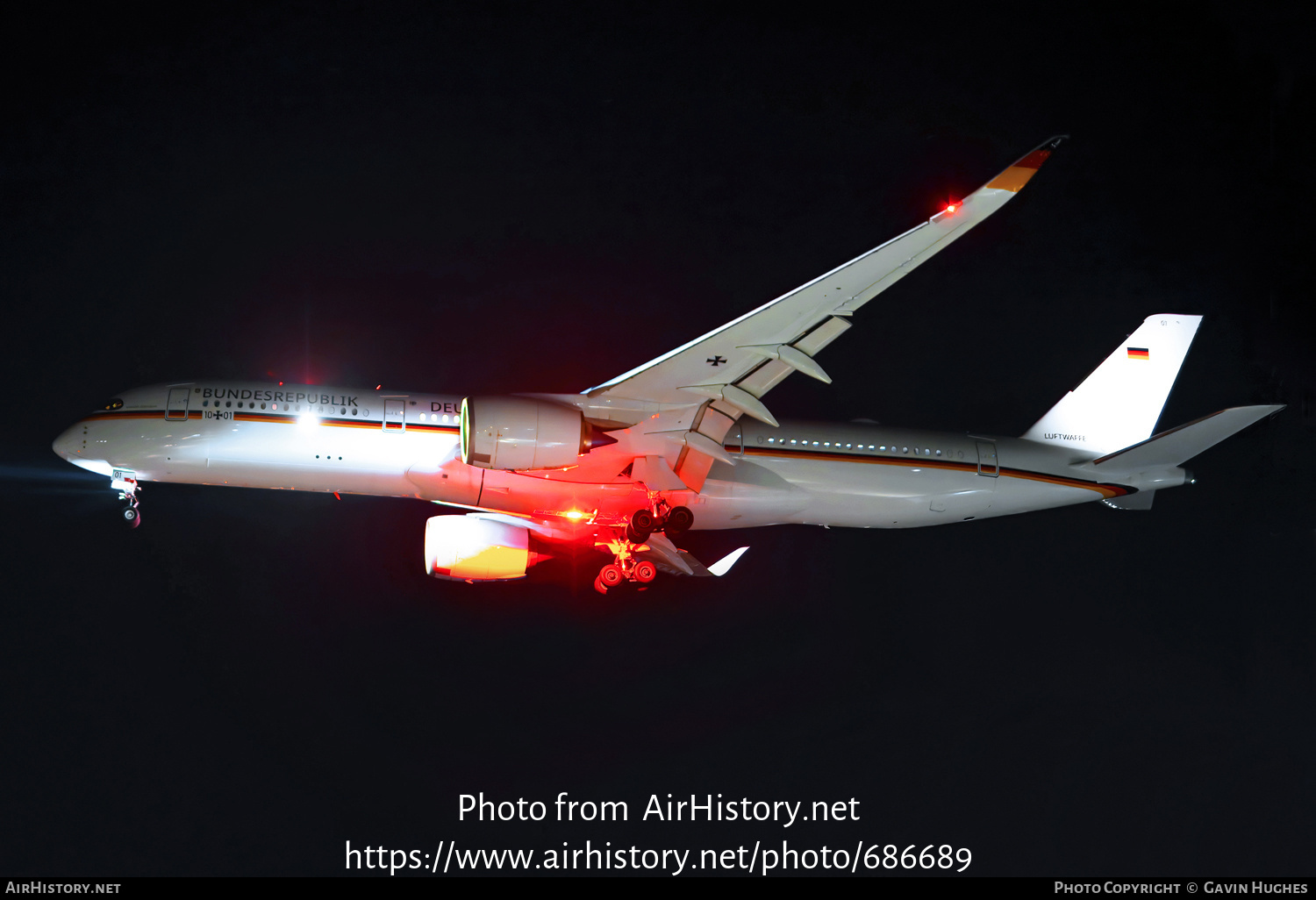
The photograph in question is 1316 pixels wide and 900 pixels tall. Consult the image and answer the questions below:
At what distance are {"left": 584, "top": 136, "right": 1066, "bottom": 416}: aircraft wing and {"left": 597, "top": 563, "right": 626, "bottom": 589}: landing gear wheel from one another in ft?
12.3

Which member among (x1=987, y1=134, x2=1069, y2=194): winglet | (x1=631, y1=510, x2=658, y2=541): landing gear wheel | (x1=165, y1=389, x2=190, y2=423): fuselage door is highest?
(x1=987, y1=134, x2=1069, y2=194): winglet

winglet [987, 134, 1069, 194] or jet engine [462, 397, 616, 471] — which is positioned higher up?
winglet [987, 134, 1069, 194]

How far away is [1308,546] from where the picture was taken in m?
27.9

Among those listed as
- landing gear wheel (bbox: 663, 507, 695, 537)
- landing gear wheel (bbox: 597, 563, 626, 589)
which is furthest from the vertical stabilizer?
landing gear wheel (bbox: 597, 563, 626, 589)

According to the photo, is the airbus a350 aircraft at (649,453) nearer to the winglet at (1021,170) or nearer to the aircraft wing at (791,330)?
the aircraft wing at (791,330)

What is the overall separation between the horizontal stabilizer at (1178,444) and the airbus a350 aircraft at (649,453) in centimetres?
5

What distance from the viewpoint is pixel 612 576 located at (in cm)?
2092

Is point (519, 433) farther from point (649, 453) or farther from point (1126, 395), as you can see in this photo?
point (1126, 395)

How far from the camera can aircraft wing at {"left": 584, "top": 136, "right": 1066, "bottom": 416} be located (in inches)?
607

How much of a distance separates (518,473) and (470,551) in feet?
8.39

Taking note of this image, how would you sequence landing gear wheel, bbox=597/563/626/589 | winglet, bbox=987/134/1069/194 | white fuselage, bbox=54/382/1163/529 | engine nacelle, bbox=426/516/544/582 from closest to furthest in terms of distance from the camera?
winglet, bbox=987/134/1069/194
white fuselage, bbox=54/382/1163/529
landing gear wheel, bbox=597/563/626/589
engine nacelle, bbox=426/516/544/582

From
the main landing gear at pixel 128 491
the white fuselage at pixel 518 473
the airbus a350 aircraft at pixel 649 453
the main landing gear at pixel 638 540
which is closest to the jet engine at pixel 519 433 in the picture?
the airbus a350 aircraft at pixel 649 453

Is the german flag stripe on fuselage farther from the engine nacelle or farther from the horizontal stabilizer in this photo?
the engine nacelle

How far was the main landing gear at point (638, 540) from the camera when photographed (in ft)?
66.8
